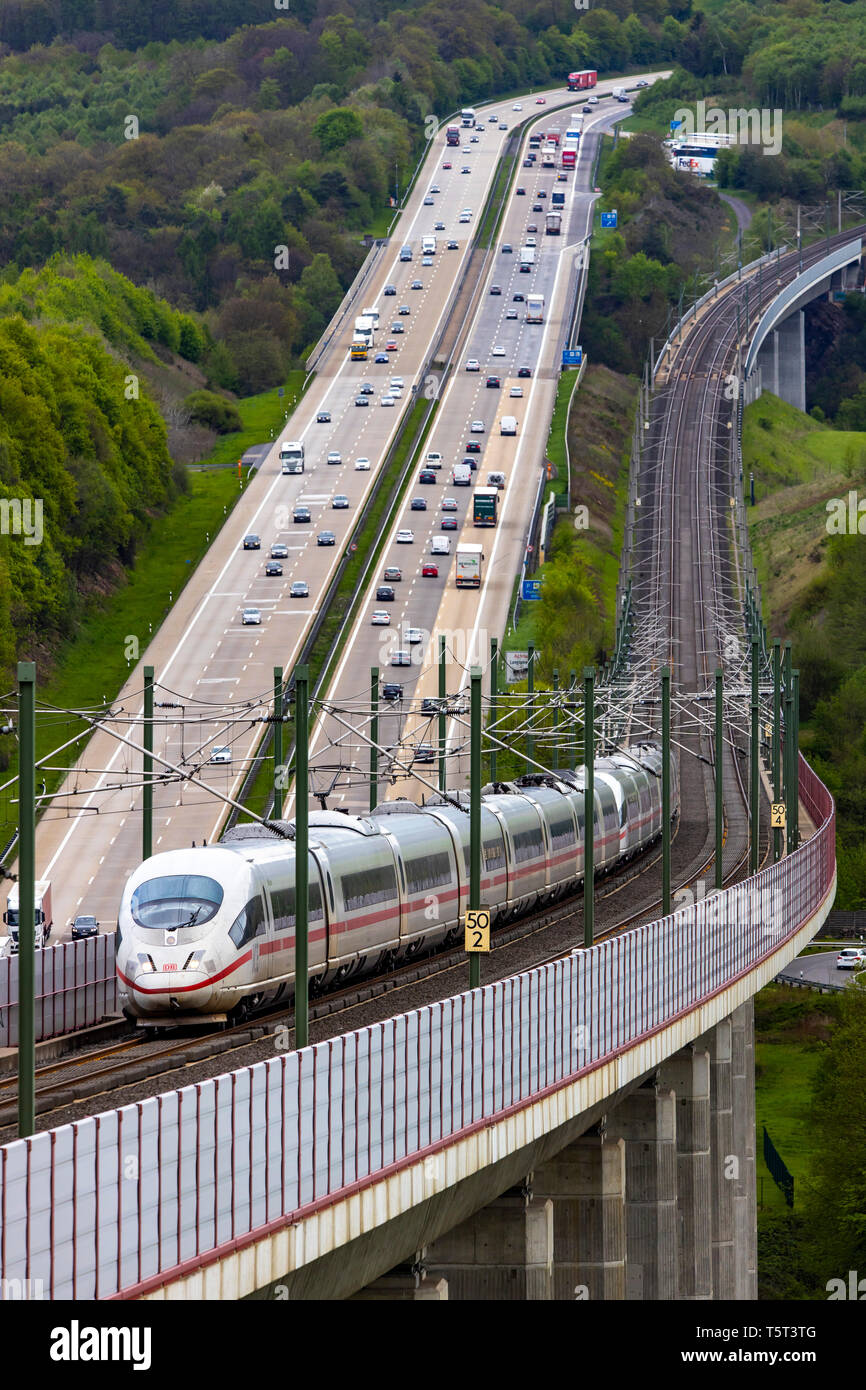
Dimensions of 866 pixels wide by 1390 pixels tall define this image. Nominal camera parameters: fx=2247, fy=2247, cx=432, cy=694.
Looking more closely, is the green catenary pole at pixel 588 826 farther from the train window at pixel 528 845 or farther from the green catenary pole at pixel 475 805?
the train window at pixel 528 845

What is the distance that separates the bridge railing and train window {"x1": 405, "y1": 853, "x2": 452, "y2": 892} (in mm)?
7727

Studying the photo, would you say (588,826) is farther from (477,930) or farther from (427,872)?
(477,930)

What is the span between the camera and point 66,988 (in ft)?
131

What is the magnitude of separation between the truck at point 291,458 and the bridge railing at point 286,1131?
114101 millimetres

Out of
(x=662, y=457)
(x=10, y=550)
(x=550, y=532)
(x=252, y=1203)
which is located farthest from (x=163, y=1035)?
(x=662, y=457)

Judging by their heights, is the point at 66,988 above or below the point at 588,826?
below

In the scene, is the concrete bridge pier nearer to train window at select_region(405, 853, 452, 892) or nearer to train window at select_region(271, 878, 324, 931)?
train window at select_region(405, 853, 452, 892)

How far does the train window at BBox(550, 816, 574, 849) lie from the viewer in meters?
59.0

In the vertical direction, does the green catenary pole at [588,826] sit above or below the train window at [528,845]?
above

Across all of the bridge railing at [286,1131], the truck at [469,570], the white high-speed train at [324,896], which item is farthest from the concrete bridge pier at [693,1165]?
the truck at [469,570]

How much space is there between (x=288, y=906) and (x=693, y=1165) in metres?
18.2

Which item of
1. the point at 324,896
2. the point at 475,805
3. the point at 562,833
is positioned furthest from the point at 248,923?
the point at 562,833

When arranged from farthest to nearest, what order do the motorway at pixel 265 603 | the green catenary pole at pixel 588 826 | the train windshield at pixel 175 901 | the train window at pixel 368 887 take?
the motorway at pixel 265 603 < the train window at pixel 368 887 < the green catenary pole at pixel 588 826 < the train windshield at pixel 175 901

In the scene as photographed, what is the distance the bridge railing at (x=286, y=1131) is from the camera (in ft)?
67.7
